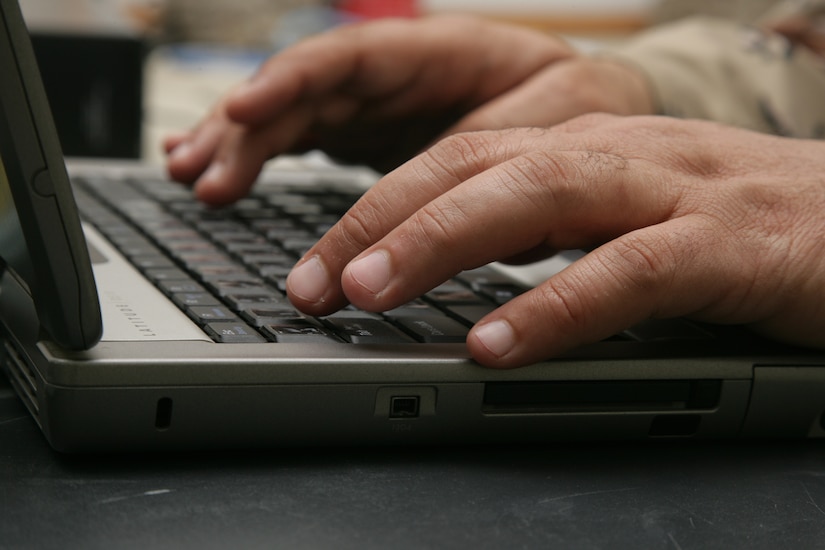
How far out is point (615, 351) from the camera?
454mm

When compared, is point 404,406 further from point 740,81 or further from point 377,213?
point 740,81

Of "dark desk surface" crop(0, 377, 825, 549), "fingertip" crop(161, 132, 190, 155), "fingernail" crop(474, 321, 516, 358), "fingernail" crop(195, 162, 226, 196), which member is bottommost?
"fingertip" crop(161, 132, 190, 155)

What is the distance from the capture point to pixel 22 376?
445 mm

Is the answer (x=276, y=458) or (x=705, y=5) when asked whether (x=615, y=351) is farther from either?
(x=705, y=5)

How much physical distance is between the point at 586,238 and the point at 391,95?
45 cm

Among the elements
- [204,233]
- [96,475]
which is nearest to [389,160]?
[204,233]

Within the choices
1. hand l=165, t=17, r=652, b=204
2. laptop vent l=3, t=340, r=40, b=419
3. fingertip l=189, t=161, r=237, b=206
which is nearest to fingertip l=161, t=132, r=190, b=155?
hand l=165, t=17, r=652, b=204

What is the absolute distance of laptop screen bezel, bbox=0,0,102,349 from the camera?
0.35 m

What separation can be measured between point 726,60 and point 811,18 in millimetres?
253

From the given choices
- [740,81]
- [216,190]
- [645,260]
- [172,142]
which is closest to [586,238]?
[645,260]

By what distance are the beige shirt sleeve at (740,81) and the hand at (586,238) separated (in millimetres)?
471

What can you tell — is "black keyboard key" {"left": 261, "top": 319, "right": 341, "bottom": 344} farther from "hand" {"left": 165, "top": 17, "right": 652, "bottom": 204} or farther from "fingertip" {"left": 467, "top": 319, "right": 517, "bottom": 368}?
"hand" {"left": 165, "top": 17, "right": 652, "bottom": 204}

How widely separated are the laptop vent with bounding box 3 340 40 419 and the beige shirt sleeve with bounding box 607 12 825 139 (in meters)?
0.65

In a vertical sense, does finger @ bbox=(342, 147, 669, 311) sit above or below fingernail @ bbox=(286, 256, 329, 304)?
above
